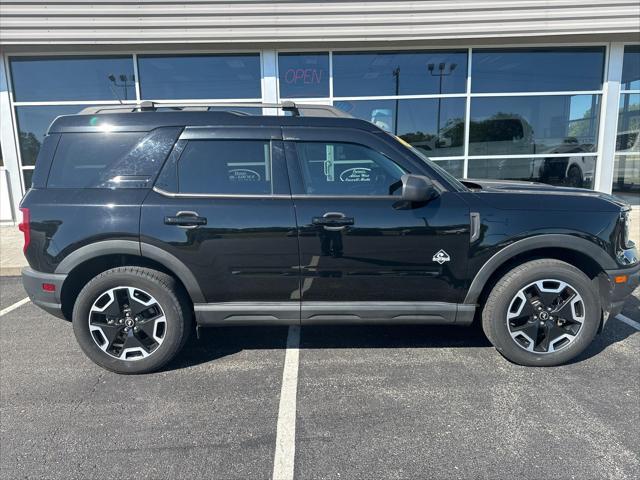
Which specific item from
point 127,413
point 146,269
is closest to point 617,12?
point 146,269

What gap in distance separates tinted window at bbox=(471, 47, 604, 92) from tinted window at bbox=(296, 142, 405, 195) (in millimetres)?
7022

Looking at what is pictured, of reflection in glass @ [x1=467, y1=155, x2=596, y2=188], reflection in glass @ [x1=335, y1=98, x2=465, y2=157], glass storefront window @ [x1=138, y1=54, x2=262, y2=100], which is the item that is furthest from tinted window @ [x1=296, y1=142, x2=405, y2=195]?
reflection in glass @ [x1=467, y1=155, x2=596, y2=188]

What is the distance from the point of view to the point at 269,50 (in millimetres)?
8523

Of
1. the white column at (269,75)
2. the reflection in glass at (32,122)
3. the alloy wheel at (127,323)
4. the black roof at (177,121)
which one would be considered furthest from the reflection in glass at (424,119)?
the alloy wheel at (127,323)

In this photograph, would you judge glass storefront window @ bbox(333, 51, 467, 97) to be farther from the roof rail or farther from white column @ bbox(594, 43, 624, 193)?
the roof rail

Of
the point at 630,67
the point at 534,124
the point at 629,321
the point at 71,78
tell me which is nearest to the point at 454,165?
the point at 534,124

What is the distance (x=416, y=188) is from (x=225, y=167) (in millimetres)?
1416

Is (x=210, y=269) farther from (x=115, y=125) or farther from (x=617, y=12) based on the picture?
(x=617, y=12)

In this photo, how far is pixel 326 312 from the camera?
3152 mm

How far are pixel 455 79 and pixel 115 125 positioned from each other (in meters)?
7.79

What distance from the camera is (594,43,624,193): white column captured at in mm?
8766

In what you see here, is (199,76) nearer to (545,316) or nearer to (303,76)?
(303,76)

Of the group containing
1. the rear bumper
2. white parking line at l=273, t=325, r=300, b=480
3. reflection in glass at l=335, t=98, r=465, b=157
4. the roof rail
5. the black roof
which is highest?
reflection in glass at l=335, t=98, r=465, b=157

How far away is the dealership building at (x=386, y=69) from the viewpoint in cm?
799
